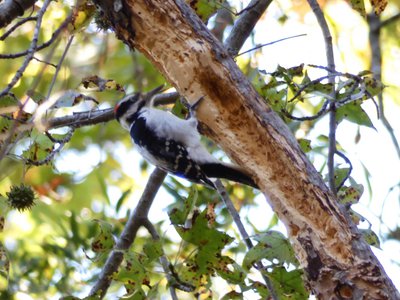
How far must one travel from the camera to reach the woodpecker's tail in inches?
117

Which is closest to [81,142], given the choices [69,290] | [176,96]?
[69,290]

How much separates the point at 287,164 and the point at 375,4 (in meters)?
0.87

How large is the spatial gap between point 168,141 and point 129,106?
1.32 feet

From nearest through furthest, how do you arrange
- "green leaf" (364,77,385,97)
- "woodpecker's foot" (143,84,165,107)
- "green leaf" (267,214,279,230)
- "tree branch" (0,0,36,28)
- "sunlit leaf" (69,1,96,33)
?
"sunlit leaf" (69,1,96,33), "green leaf" (364,77,385,97), "tree branch" (0,0,36,28), "woodpecker's foot" (143,84,165,107), "green leaf" (267,214,279,230)

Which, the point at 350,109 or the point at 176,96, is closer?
the point at 350,109

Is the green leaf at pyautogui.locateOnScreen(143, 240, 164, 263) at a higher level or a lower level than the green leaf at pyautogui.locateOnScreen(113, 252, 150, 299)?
higher

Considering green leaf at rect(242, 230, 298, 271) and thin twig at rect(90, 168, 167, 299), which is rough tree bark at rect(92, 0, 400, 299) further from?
thin twig at rect(90, 168, 167, 299)

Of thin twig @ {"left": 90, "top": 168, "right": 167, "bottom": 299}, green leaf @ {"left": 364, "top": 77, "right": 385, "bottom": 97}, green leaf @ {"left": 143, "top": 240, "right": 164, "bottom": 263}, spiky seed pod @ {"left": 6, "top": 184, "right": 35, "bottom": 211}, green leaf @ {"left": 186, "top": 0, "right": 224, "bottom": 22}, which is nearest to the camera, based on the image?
green leaf @ {"left": 143, "top": 240, "right": 164, "bottom": 263}

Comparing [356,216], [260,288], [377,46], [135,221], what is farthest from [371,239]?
[377,46]

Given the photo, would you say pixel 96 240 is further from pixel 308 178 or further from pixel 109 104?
pixel 109 104

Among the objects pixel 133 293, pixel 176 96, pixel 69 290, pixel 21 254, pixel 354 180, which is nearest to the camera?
pixel 133 293

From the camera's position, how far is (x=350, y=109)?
3133 millimetres

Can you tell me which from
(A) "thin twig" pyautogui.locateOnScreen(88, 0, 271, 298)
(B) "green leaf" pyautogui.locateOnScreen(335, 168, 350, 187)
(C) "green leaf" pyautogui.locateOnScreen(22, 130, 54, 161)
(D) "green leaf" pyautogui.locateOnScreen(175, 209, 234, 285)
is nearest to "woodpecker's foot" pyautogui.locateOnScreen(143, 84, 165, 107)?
(A) "thin twig" pyautogui.locateOnScreen(88, 0, 271, 298)

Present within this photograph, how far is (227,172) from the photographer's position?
339cm
